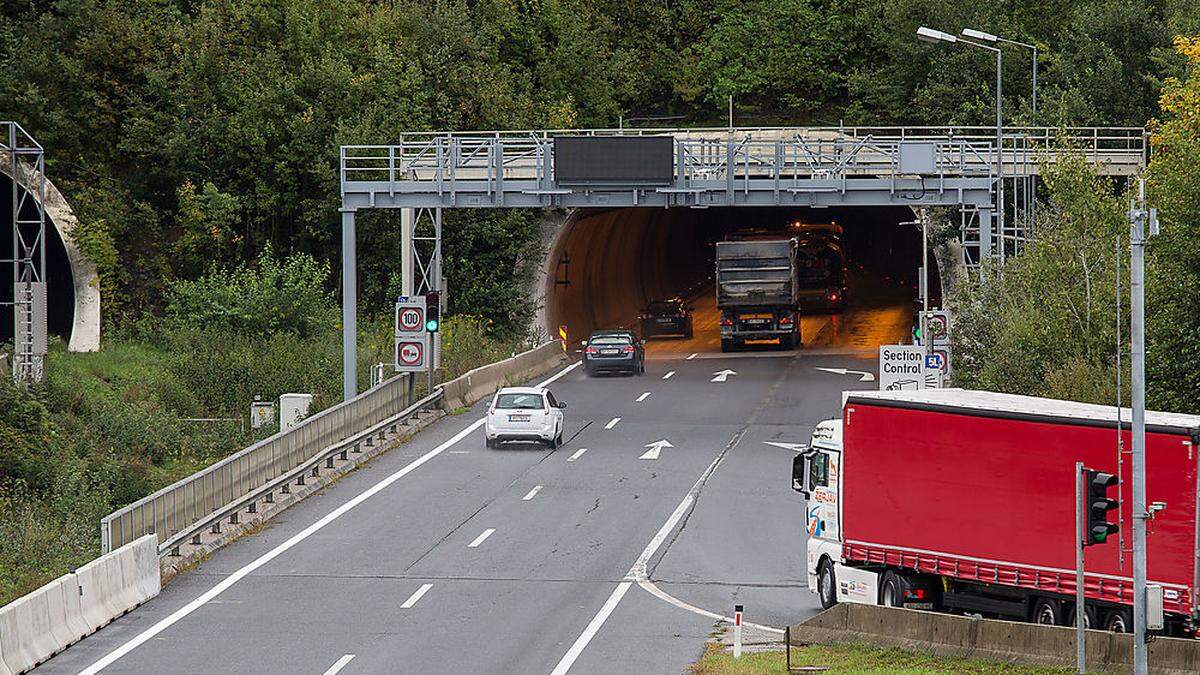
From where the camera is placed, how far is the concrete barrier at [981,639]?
2066 centimetres

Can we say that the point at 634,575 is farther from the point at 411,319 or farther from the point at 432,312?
the point at 411,319

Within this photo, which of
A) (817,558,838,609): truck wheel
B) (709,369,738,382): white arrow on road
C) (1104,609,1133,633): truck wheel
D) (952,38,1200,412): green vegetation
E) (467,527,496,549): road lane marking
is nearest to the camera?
(1104,609,1133,633): truck wheel

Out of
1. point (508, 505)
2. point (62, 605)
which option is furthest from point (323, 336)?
point (62, 605)

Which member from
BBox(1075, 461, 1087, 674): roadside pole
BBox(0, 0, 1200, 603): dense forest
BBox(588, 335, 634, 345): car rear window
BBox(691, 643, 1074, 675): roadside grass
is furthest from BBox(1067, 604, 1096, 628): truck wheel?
BBox(588, 335, 634, 345): car rear window

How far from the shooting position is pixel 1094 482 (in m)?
19.9

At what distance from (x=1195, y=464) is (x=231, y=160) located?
52.2 metres

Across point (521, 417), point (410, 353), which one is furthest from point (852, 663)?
point (410, 353)

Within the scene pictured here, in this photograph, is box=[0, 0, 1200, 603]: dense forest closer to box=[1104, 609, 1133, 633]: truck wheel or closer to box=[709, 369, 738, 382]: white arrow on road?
box=[709, 369, 738, 382]: white arrow on road

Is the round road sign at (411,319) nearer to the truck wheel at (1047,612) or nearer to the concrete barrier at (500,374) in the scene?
the concrete barrier at (500,374)

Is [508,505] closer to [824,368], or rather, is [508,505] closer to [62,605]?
[62,605]

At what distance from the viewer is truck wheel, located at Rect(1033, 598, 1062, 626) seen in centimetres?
2402

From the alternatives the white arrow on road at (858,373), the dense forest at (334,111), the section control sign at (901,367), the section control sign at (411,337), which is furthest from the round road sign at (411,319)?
the white arrow on road at (858,373)

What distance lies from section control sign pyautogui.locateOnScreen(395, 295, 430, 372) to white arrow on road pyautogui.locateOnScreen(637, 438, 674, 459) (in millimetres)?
7249

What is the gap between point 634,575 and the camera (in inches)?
1193
